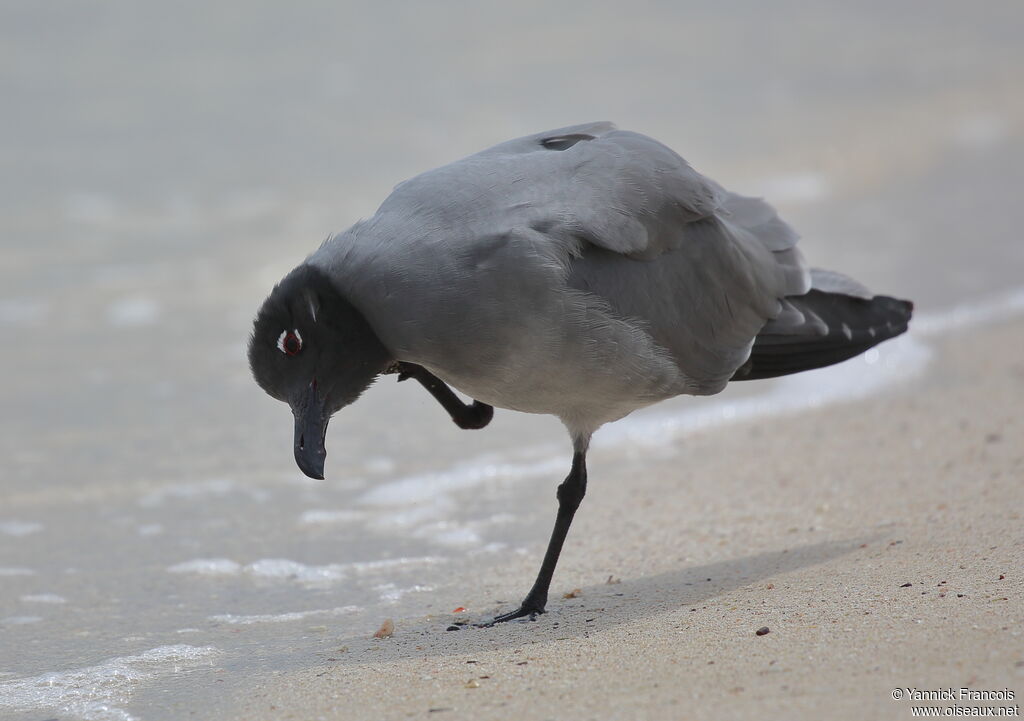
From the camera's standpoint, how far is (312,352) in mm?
4918

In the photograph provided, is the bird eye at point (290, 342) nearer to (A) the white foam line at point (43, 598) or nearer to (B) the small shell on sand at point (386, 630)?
(B) the small shell on sand at point (386, 630)

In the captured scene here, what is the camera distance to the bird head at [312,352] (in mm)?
4867

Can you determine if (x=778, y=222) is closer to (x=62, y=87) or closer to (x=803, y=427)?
(x=803, y=427)

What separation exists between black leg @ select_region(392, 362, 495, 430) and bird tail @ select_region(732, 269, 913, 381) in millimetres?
1185

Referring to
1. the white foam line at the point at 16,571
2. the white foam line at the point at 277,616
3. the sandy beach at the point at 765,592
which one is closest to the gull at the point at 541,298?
the sandy beach at the point at 765,592

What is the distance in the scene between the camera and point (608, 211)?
208 inches

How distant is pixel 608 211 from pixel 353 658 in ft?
6.53

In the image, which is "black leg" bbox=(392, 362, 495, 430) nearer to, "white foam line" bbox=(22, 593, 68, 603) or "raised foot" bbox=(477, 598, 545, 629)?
"raised foot" bbox=(477, 598, 545, 629)

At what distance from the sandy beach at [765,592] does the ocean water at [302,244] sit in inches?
16.1

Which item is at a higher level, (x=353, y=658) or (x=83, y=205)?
(x=83, y=205)

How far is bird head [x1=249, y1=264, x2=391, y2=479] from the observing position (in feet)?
16.0

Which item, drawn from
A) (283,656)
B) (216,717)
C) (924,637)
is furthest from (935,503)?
(216,717)

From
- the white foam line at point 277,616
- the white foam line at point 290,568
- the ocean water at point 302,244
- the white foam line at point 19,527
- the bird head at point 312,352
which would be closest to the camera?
the bird head at point 312,352

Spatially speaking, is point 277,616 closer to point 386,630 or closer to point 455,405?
point 386,630
